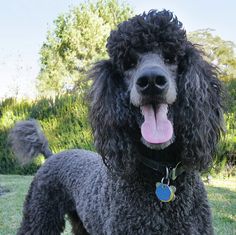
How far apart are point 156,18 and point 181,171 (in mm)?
891

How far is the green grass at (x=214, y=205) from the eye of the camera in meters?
5.14

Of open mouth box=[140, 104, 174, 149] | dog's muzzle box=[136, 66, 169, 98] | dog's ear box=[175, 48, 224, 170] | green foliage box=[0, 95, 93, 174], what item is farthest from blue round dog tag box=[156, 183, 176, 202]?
green foliage box=[0, 95, 93, 174]

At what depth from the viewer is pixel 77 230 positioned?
3.88 metres

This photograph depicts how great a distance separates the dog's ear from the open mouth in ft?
0.51

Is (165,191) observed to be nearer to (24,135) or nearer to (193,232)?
(193,232)

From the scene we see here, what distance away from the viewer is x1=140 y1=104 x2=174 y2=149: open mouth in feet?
7.40

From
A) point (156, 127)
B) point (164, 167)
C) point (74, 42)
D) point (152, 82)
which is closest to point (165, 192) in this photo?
point (164, 167)

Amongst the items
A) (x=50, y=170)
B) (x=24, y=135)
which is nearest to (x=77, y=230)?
(x=50, y=170)

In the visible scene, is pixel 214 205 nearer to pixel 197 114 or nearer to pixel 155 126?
pixel 197 114

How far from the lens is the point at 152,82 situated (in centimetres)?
221

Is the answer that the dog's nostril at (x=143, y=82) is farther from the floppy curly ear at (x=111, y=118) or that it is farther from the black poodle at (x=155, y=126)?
the floppy curly ear at (x=111, y=118)

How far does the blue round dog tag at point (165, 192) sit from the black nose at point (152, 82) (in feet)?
1.82

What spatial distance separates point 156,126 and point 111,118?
13.8 inches

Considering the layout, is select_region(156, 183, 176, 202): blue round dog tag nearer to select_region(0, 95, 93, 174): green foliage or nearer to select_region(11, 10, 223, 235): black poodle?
select_region(11, 10, 223, 235): black poodle
